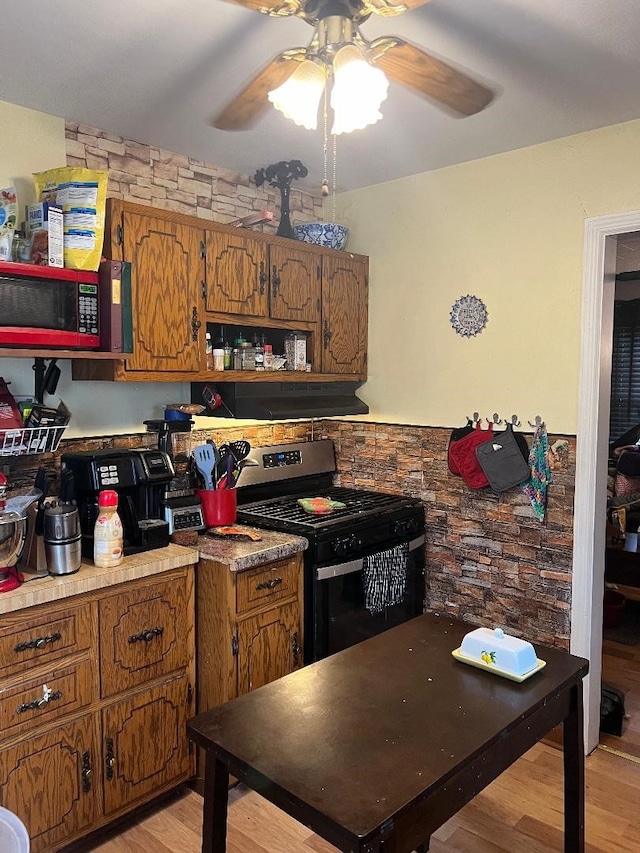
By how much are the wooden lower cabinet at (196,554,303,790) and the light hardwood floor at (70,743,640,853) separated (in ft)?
0.72

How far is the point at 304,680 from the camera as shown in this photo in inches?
67.1

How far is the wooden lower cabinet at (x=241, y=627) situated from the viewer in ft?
8.02

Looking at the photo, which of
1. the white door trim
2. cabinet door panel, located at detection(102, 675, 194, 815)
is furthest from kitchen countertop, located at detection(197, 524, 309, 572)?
the white door trim

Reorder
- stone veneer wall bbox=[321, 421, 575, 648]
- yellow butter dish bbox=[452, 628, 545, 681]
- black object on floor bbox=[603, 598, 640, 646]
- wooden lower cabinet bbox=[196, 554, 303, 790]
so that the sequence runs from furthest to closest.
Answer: black object on floor bbox=[603, 598, 640, 646]
stone veneer wall bbox=[321, 421, 575, 648]
wooden lower cabinet bbox=[196, 554, 303, 790]
yellow butter dish bbox=[452, 628, 545, 681]

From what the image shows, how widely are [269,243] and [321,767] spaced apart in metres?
2.25

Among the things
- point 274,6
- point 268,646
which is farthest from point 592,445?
point 274,6

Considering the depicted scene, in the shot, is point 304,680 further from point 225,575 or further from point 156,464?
point 156,464

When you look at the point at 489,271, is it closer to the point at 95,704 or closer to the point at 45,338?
the point at 45,338

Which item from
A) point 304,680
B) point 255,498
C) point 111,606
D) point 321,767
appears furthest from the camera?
point 255,498

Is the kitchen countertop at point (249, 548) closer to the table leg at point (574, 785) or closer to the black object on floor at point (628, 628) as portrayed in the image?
the table leg at point (574, 785)

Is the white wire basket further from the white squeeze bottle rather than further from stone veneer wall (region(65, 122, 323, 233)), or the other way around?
stone veneer wall (region(65, 122, 323, 233))

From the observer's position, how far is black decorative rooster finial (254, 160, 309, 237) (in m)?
3.01

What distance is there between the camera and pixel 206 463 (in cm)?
279

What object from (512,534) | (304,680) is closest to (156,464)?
(304,680)
